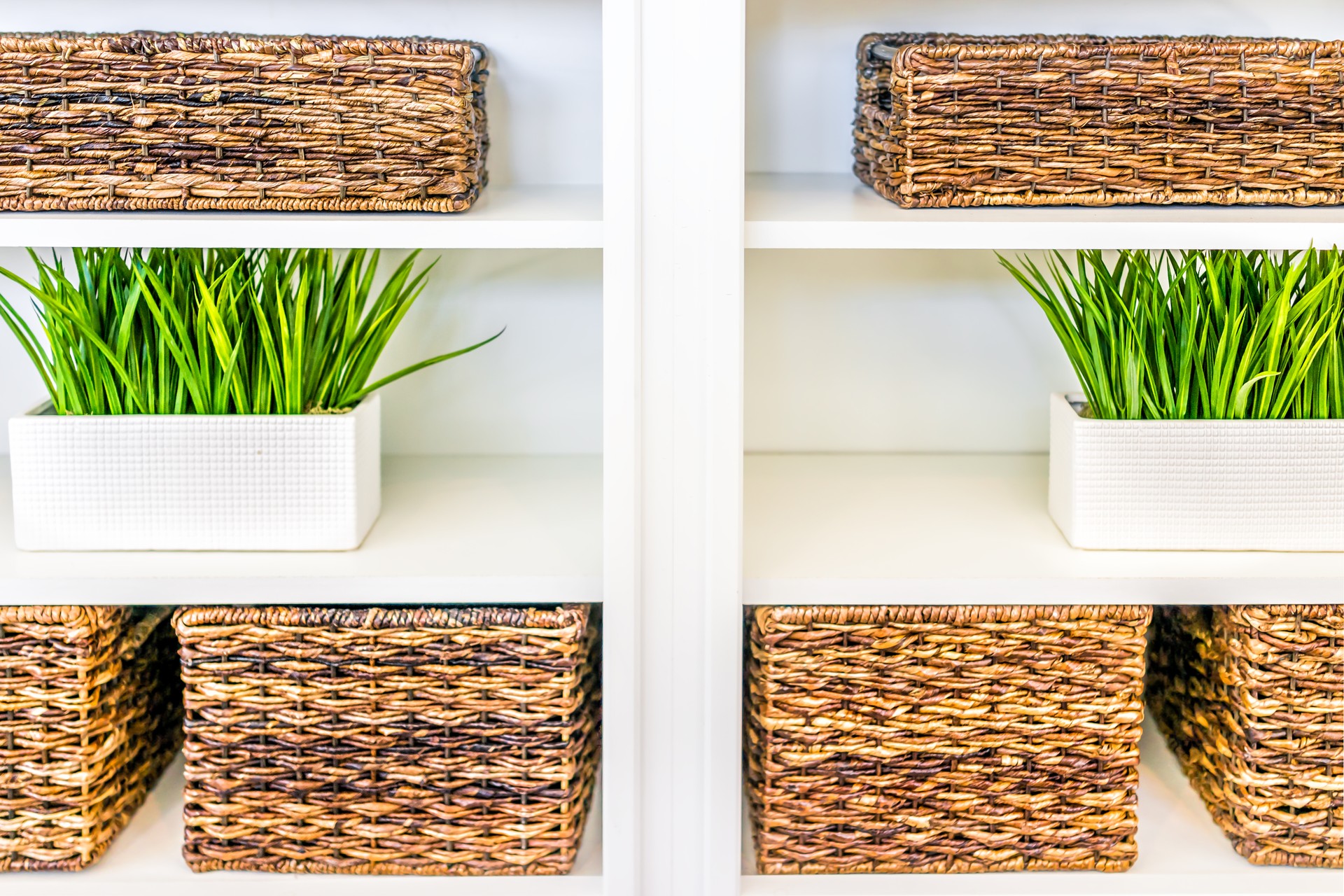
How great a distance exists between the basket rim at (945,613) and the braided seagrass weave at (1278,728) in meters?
0.10

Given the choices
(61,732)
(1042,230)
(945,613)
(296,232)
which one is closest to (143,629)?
(61,732)

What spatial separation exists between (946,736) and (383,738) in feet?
1.51

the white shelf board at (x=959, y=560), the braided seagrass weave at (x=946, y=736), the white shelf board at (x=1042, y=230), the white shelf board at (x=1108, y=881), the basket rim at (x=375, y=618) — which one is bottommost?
the white shelf board at (x=1108, y=881)

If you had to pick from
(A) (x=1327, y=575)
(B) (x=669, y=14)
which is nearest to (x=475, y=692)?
(B) (x=669, y=14)

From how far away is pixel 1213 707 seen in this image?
3.71 ft

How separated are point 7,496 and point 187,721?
1.22 ft

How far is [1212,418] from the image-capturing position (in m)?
1.11

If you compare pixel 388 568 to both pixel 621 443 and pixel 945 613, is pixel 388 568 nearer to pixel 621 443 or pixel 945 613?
pixel 621 443

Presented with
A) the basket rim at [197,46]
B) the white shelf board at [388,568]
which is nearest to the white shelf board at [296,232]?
the basket rim at [197,46]

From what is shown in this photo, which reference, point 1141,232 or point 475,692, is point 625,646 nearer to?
point 475,692

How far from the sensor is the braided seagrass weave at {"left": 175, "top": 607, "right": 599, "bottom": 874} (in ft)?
3.42

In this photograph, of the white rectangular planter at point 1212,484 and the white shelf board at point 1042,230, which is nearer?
the white shelf board at point 1042,230

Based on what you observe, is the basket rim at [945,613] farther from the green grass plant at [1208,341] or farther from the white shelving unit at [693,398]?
the green grass plant at [1208,341]

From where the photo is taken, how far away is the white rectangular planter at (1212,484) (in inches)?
43.1
